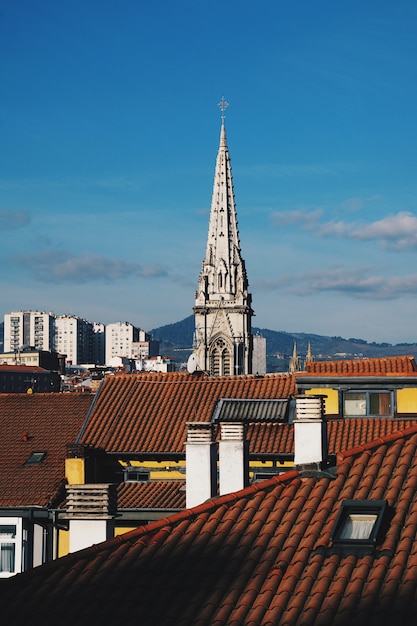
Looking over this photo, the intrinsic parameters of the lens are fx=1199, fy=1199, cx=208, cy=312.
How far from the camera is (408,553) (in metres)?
14.7

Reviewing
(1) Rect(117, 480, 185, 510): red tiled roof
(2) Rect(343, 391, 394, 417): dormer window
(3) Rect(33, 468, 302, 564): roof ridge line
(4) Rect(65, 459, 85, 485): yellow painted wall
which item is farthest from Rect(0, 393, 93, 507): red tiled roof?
(3) Rect(33, 468, 302, 564): roof ridge line

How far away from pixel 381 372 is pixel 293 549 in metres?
24.4

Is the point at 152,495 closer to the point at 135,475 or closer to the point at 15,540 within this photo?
the point at 135,475

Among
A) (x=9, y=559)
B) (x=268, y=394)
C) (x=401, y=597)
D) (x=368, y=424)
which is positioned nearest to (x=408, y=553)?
(x=401, y=597)

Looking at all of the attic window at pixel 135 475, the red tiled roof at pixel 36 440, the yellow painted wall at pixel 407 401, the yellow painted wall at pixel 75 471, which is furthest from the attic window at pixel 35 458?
the yellow painted wall at pixel 407 401

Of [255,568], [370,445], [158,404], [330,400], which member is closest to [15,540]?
[158,404]

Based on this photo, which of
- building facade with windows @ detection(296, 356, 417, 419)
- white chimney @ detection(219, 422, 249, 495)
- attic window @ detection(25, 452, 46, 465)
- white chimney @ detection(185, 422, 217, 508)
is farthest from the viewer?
building facade with windows @ detection(296, 356, 417, 419)

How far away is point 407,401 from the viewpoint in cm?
3738

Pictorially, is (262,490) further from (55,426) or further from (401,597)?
(55,426)

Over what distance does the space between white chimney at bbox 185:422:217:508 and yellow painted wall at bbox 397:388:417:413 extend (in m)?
17.3

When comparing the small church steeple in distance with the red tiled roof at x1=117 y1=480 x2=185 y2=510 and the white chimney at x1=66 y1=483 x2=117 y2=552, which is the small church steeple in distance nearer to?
the red tiled roof at x1=117 y1=480 x2=185 y2=510

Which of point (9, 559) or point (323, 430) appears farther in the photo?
point (9, 559)

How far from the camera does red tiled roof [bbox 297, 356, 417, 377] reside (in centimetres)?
3909

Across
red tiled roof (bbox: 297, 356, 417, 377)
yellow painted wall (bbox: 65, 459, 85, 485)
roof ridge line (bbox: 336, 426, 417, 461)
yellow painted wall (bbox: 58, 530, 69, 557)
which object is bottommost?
yellow painted wall (bbox: 58, 530, 69, 557)
